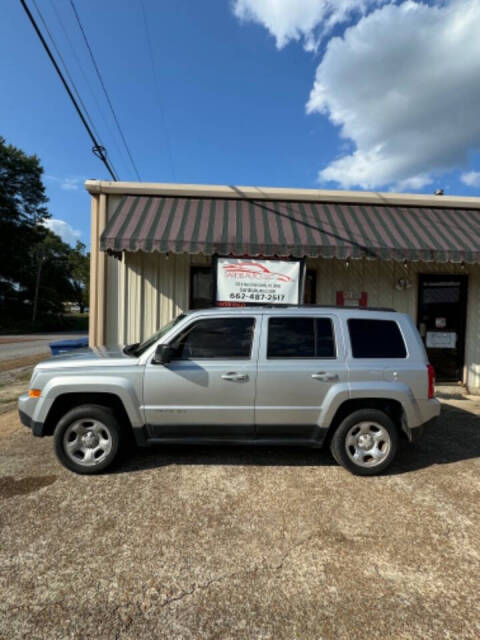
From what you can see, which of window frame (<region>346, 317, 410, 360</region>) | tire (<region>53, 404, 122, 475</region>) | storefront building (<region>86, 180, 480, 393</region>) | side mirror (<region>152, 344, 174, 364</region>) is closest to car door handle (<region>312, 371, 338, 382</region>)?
window frame (<region>346, 317, 410, 360</region>)

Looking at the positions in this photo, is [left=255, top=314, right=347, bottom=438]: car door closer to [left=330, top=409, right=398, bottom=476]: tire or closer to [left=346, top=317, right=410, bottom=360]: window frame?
[left=346, top=317, right=410, bottom=360]: window frame

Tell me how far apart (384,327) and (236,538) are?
2592mm

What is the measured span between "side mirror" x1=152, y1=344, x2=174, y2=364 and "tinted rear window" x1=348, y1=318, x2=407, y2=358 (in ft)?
6.52

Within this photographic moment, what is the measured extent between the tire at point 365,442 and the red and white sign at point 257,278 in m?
2.96

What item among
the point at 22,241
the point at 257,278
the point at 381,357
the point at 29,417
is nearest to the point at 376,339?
the point at 381,357

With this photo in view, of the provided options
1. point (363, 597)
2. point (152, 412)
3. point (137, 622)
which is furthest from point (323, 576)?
point (152, 412)

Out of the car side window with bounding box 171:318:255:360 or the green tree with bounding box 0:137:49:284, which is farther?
the green tree with bounding box 0:137:49:284

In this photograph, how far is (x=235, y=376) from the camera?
346 centimetres

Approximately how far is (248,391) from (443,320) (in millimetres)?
6261

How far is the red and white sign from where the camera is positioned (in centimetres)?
614

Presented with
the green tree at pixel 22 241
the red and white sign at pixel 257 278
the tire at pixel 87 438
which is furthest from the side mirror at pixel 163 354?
the green tree at pixel 22 241

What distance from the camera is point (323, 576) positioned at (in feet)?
7.36

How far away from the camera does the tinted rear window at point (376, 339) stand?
11.9 ft

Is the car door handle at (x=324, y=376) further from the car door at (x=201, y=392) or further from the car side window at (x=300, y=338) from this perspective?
the car door at (x=201, y=392)
